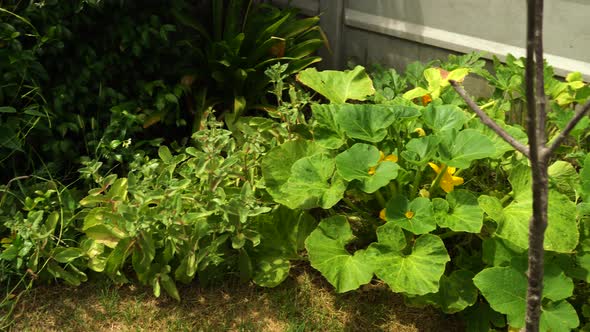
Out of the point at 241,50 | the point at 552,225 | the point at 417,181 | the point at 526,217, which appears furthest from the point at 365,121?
the point at 241,50

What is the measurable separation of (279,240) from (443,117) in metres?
0.97

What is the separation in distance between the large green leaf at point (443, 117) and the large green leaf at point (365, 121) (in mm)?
187

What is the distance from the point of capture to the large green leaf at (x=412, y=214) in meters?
2.82

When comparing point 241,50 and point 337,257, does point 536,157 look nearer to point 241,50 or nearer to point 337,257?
point 337,257

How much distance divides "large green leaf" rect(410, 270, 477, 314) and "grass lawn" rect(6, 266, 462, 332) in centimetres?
19

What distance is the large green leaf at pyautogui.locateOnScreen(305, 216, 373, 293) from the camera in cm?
287

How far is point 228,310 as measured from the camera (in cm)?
312

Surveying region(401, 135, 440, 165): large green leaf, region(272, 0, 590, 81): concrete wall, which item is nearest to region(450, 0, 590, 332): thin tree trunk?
region(401, 135, 440, 165): large green leaf

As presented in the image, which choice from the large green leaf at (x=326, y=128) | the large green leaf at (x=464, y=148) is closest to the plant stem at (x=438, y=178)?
the large green leaf at (x=464, y=148)

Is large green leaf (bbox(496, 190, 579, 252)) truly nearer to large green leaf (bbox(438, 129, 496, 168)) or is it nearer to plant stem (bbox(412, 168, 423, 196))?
large green leaf (bbox(438, 129, 496, 168))

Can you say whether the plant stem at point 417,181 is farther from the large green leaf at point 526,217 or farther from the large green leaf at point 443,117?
the large green leaf at point 526,217

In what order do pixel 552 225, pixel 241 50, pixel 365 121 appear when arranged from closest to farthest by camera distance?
pixel 552 225
pixel 365 121
pixel 241 50

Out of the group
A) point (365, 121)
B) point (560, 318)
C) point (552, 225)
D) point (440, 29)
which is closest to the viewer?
point (560, 318)

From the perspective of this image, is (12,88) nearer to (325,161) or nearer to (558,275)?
(325,161)
